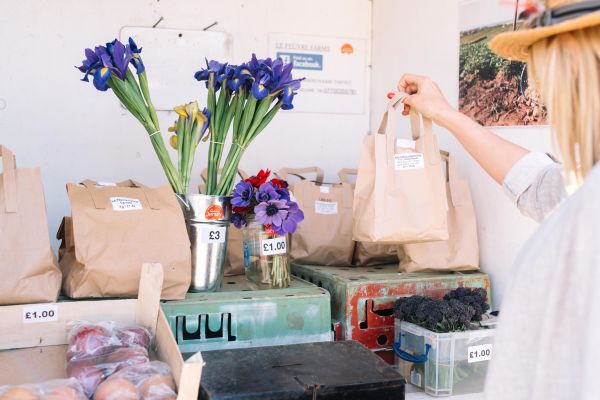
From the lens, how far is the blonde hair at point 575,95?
0.80m

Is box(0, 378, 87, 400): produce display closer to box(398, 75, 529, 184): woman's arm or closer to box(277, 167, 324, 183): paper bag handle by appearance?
box(398, 75, 529, 184): woman's arm

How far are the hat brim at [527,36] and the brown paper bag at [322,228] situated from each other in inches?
59.4

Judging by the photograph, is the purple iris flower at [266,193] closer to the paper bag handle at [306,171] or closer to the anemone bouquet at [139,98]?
the anemone bouquet at [139,98]

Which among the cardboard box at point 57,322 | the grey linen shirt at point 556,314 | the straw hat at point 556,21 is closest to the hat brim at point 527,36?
the straw hat at point 556,21

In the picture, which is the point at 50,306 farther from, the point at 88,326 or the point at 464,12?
the point at 464,12

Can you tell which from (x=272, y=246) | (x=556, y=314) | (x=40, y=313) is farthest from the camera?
(x=272, y=246)

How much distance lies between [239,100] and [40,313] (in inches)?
31.7

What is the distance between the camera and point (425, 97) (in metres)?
1.81

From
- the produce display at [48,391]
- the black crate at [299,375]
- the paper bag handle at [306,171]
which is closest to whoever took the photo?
the produce display at [48,391]

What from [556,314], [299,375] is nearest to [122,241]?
[299,375]

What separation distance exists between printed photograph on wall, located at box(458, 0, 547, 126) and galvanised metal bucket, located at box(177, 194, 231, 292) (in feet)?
3.20

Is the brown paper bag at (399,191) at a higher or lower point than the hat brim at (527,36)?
lower

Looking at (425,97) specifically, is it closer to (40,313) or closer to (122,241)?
(122,241)

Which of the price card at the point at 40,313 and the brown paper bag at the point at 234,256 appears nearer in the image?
the price card at the point at 40,313
